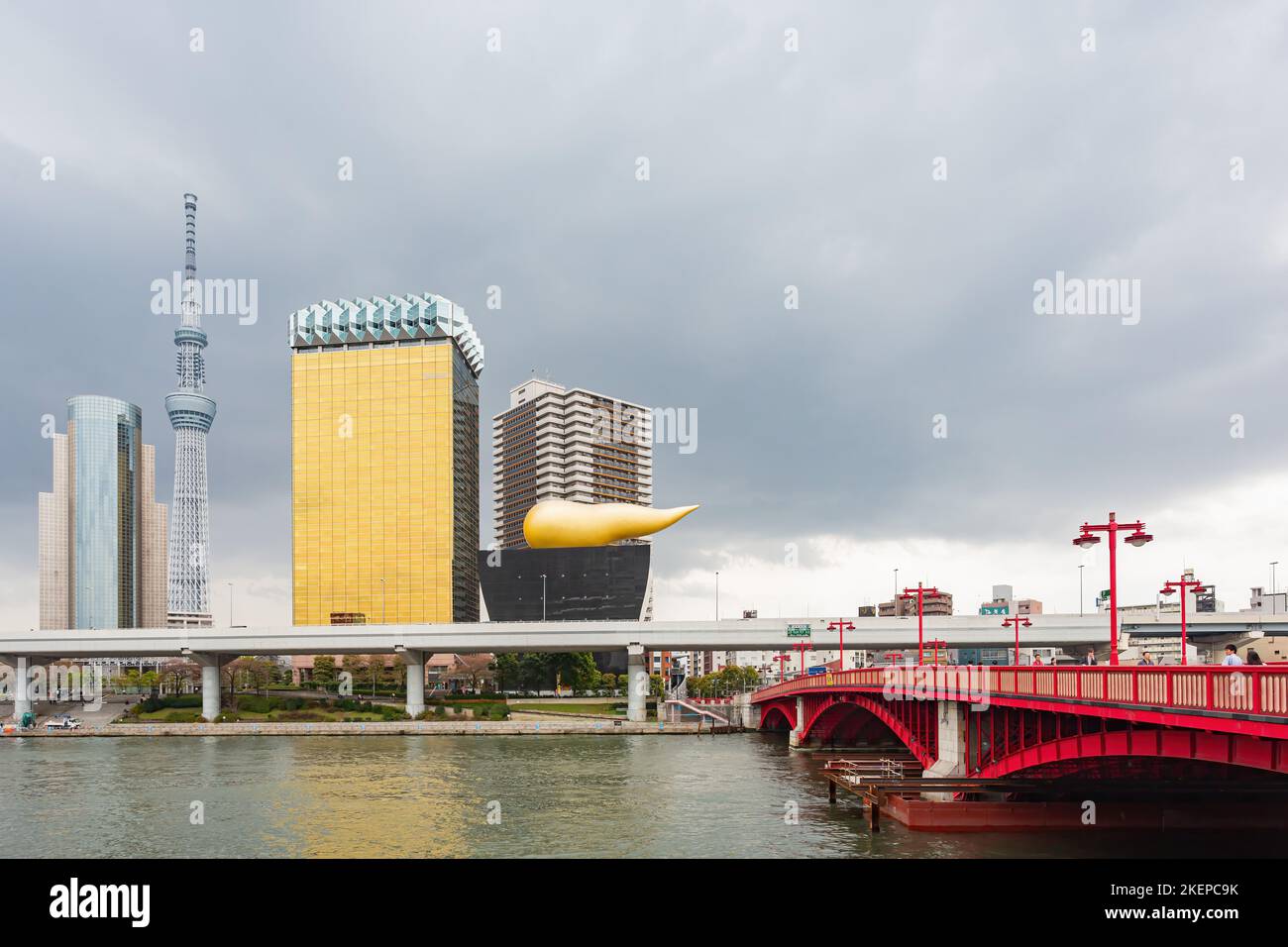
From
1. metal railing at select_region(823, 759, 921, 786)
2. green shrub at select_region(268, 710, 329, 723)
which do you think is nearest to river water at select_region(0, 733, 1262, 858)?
metal railing at select_region(823, 759, 921, 786)

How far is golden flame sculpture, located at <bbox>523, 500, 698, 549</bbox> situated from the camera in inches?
5379

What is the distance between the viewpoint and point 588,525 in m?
137

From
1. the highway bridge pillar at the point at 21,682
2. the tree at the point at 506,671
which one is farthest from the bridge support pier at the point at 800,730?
the highway bridge pillar at the point at 21,682

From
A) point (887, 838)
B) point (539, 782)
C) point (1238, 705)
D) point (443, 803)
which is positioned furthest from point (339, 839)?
point (1238, 705)

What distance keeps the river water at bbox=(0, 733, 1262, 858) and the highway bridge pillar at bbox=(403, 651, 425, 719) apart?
29.0m

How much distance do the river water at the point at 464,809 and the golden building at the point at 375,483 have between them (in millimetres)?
87582

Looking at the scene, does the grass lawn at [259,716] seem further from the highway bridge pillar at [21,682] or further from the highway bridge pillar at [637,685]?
the highway bridge pillar at [637,685]

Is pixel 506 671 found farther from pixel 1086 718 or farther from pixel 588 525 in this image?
pixel 1086 718

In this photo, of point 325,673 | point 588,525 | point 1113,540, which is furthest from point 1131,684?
point 588,525

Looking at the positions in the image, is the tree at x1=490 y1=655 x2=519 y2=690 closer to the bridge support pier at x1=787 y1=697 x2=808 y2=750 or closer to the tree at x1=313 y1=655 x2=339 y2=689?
the tree at x1=313 y1=655 x2=339 y2=689

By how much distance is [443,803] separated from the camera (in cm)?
4172

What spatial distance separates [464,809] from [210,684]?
70275 mm
